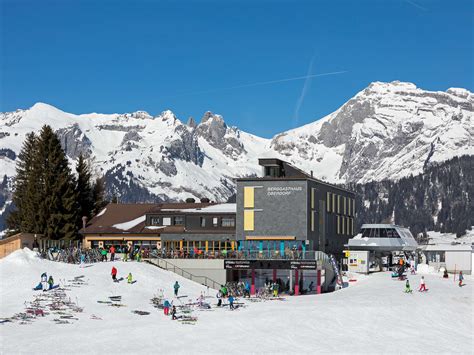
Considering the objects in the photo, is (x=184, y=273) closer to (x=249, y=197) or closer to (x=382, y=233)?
(x=249, y=197)

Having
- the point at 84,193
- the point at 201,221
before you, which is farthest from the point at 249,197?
the point at 84,193

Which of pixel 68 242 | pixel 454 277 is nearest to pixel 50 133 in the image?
pixel 68 242

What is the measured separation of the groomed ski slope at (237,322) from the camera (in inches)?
1991

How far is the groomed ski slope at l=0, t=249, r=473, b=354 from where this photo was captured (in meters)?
50.6

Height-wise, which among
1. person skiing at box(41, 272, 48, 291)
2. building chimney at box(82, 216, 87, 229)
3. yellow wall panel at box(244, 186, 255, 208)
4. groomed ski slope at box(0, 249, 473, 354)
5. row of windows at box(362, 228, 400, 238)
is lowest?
groomed ski slope at box(0, 249, 473, 354)

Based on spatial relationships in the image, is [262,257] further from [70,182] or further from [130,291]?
[70,182]

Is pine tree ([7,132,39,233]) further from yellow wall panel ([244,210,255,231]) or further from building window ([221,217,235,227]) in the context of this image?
yellow wall panel ([244,210,255,231])

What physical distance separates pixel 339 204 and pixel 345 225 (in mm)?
3825

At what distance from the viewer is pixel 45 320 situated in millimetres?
57031

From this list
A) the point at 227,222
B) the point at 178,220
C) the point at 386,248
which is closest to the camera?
the point at 227,222

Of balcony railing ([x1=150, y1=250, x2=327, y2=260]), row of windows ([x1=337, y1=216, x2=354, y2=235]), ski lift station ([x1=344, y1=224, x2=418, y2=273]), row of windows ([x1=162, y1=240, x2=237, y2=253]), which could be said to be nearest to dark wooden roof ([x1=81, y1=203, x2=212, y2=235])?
row of windows ([x1=162, y1=240, x2=237, y2=253])

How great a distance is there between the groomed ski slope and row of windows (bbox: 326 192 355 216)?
68.0 ft

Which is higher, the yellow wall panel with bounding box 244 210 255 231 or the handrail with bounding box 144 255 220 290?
the yellow wall panel with bounding box 244 210 255 231

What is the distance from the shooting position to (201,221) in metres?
96.6
